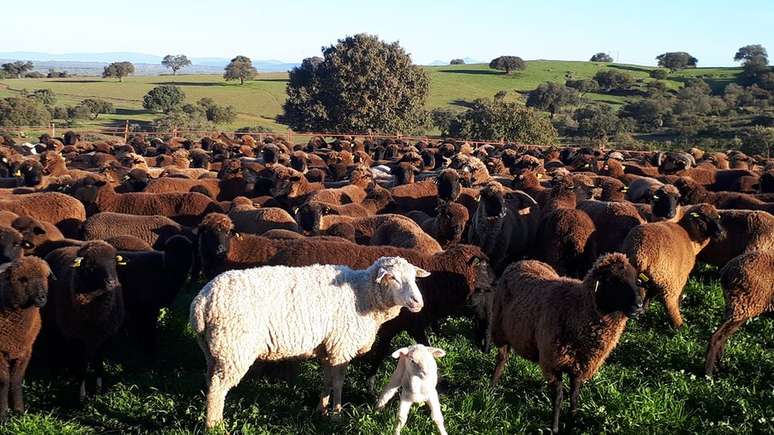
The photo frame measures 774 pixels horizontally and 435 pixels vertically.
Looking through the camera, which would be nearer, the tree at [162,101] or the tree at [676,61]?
the tree at [162,101]

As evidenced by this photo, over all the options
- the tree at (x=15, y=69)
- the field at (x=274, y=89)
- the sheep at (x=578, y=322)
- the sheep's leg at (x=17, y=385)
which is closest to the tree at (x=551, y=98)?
the field at (x=274, y=89)

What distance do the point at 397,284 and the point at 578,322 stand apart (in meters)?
1.64

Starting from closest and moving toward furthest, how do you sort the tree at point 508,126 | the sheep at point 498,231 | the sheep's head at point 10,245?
the sheep's head at point 10,245, the sheep at point 498,231, the tree at point 508,126

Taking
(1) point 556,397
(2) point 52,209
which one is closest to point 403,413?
(1) point 556,397

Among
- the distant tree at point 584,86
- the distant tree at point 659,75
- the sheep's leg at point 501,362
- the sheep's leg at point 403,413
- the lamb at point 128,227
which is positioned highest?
the distant tree at point 659,75

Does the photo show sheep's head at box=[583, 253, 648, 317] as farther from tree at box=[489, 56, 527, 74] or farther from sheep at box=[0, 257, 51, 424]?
tree at box=[489, 56, 527, 74]

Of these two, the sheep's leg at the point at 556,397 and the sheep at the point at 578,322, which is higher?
the sheep at the point at 578,322

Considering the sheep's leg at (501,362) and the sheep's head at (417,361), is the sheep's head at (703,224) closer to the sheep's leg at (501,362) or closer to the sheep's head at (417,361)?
the sheep's leg at (501,362)

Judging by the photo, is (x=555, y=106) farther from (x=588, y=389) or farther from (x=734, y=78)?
(x=588, y=389)

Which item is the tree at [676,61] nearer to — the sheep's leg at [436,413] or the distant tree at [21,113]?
the distant tree at [21,113]

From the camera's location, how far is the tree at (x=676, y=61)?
338ft

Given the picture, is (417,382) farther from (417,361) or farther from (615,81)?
(615,81)

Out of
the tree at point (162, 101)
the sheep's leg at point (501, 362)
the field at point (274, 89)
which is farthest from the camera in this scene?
the field at point (274, 89)

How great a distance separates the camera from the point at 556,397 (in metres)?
5.72
